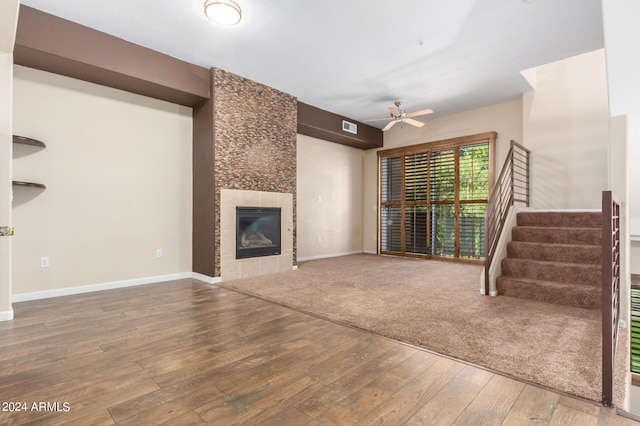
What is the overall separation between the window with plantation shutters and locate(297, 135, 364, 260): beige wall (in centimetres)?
66

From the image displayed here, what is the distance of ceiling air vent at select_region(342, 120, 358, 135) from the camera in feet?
22.2

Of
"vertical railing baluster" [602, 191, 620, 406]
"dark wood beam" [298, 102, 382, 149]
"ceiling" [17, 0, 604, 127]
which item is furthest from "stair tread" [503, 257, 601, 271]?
"dark wood beam" [298, 102, 382, 149]

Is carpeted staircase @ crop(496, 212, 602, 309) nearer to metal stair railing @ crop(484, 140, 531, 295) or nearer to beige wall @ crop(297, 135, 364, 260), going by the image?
metal stair railing @ crop(484, 140, 531, 295)

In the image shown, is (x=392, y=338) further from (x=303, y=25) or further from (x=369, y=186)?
(x=369, y=186)

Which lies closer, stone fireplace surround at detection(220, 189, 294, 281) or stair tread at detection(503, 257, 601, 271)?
stair tread at detection(503, 257, 601, 271)

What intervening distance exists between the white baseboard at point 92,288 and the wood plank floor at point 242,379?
87 cm

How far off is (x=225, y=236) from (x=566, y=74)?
5906 millimetres

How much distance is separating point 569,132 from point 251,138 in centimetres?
506

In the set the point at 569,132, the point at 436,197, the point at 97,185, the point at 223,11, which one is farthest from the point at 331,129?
the point at 97,185

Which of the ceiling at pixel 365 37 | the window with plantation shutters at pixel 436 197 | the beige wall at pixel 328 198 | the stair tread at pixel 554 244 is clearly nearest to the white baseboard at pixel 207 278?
the beige wall at pixel 328 198

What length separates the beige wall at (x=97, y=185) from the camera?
3.56 m

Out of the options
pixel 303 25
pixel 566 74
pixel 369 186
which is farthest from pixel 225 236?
pixel 566 74

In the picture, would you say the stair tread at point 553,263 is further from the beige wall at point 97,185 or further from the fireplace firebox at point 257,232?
the beige wall at point 97,185

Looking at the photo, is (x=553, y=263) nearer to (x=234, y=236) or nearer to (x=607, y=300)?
(x=607, y=300)
